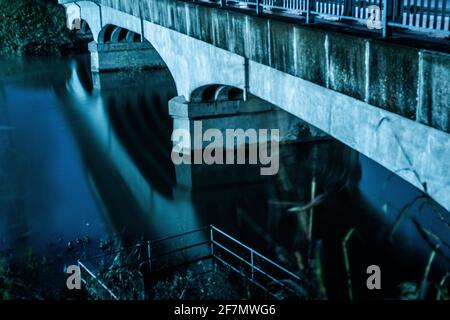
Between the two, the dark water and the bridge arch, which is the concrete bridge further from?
the bridge arch

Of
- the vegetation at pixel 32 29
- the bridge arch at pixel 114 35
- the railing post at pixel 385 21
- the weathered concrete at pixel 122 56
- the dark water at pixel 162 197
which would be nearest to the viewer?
the railing post at pixel 385 21

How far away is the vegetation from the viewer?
37344mm

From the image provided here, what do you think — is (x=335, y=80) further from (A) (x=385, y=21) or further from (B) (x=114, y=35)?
(B) (x=114, y=35)

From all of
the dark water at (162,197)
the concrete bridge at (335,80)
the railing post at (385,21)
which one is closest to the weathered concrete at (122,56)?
the dark water at (162,197)

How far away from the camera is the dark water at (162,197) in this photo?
1079cm

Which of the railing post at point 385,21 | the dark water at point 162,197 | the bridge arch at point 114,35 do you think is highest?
the railing post at point 385,21

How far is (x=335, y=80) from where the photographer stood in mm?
7902

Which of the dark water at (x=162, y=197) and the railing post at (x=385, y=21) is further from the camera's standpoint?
the dark water at (x=162, y=197)

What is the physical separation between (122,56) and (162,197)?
18.6 meters

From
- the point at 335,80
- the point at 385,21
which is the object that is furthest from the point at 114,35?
the point at 385,21

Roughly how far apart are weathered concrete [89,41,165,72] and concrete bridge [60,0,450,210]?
15.6 m

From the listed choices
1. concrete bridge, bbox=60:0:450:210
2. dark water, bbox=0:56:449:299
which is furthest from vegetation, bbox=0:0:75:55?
concrete bridge, bbox=60:0:450:210

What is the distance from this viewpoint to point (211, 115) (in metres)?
16.5

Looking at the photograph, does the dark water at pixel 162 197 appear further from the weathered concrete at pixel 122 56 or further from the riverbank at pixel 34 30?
the riverbank at pixel 34 30
